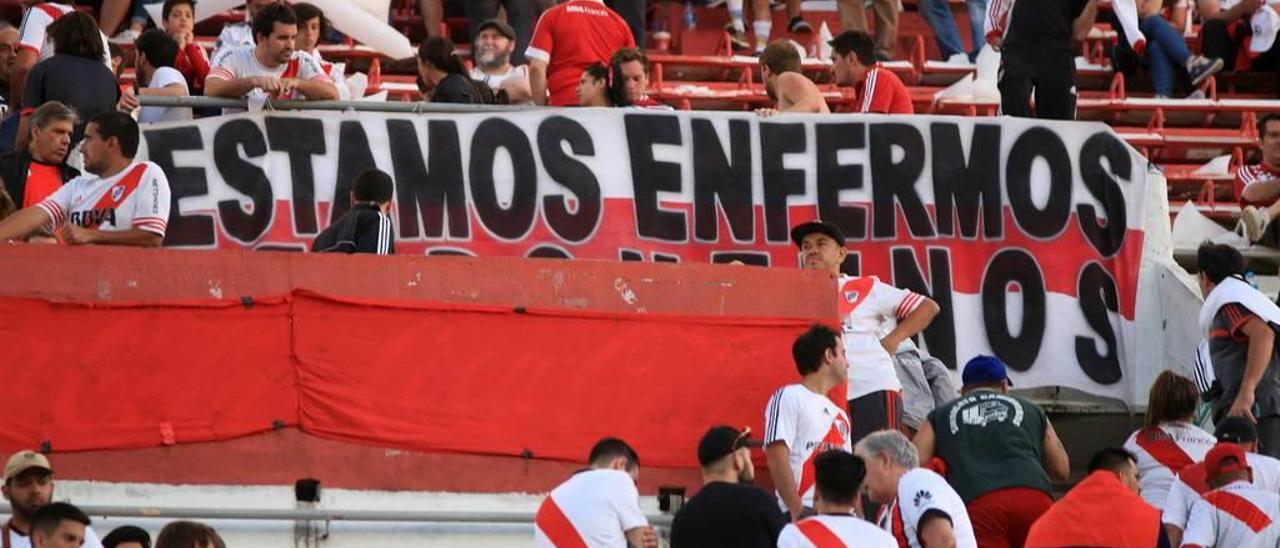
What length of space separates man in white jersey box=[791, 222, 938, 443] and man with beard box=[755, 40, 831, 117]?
5.97ft

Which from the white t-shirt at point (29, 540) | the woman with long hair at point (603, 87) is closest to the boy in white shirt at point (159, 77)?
the woman with long hair at point (603, 87)

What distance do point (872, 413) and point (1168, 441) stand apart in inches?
53.0

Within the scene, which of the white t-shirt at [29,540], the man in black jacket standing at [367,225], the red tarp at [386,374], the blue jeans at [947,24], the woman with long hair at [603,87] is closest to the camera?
the white t-shirt at [29,540]

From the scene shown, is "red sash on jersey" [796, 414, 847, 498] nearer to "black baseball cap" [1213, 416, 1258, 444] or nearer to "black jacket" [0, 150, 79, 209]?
"black baseball cap" [1213, 416, 1258, 444]

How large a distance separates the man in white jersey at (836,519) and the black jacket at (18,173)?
5.17 meters

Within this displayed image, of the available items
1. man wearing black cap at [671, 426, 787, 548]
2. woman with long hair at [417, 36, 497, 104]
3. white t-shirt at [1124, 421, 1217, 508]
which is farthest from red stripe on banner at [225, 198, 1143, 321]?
man wearing black cap at [671, 426, 787, 548]

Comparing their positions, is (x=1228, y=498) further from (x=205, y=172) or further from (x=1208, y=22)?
(x=1208, y=22)

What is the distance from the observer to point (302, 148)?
13.9 m

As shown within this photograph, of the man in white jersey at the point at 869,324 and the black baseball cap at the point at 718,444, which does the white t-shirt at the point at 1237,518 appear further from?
the black baseball cap at the point at 718,444

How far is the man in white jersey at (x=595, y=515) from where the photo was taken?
9836 millimetres

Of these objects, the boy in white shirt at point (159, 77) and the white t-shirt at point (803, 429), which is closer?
the white t-shirt at point (803, 429)

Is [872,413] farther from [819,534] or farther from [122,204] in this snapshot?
[122,204]

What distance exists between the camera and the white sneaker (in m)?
15.0

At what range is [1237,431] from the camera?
11586 millimetres
